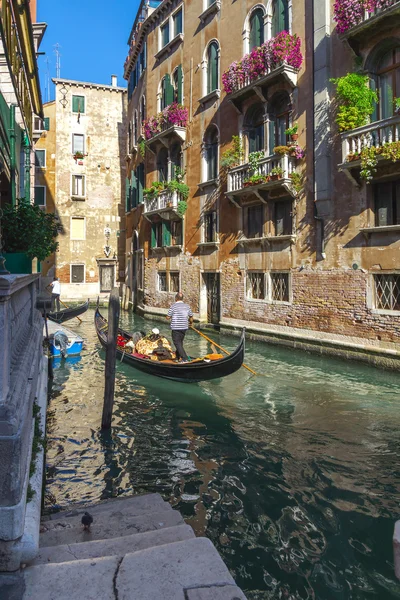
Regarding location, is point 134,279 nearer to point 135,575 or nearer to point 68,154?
point 68,154

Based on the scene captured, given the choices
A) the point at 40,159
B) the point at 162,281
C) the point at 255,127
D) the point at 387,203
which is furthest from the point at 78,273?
the point at 387,203

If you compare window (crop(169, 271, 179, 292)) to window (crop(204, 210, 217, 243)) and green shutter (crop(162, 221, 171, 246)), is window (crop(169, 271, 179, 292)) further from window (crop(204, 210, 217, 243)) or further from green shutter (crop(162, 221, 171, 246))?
window (crop(204, 210, 217, 243))

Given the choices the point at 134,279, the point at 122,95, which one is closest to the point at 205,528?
the point at 134,279

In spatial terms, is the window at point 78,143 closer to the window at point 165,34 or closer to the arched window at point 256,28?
the window at point 165,34

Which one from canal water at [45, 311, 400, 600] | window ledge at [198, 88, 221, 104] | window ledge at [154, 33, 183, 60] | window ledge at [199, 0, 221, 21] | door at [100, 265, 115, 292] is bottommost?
canal water at [45, 311, 400, 600]

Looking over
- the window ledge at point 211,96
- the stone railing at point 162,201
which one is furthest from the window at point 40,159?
the window ledge at point 211,96

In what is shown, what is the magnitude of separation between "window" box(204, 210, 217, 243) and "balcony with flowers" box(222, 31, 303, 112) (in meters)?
2.80

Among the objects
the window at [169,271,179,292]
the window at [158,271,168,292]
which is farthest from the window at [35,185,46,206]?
the window at [169,271,179,292]

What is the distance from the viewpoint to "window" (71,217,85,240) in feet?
75.4

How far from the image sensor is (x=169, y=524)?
2.52 metres

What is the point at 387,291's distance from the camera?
844 centimetres

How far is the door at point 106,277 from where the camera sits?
76.7ft

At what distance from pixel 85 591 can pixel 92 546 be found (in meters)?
0.41

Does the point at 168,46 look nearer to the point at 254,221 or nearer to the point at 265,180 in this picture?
the point at 254,221
